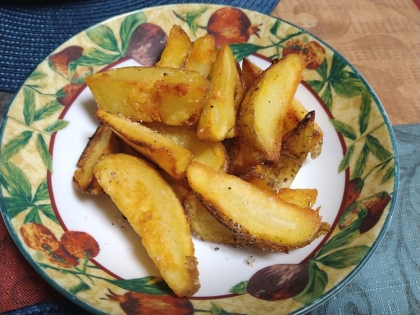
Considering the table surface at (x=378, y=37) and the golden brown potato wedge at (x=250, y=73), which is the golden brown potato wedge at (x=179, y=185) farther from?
the table surface at (x=378, y=37)

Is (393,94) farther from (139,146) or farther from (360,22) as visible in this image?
(139,146)

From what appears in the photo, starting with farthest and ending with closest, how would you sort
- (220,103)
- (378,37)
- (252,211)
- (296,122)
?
(378,37)
(296,122)
(220,103)
(252,211)

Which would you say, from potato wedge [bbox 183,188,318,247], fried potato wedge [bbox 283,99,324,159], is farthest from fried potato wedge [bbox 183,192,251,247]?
fried potato wedge [bbox 283,99,324,159]

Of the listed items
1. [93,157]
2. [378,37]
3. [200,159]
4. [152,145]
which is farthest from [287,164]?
[378,37]

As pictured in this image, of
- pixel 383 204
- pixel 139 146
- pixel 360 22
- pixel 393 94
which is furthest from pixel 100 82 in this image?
pixel 360 22

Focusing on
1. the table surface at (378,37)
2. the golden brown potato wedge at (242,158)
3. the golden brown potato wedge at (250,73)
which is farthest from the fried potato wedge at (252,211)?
the table surface at (378,37)

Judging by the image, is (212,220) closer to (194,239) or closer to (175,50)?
(194,239)

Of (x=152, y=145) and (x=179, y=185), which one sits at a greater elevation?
(x=152, y=145)
